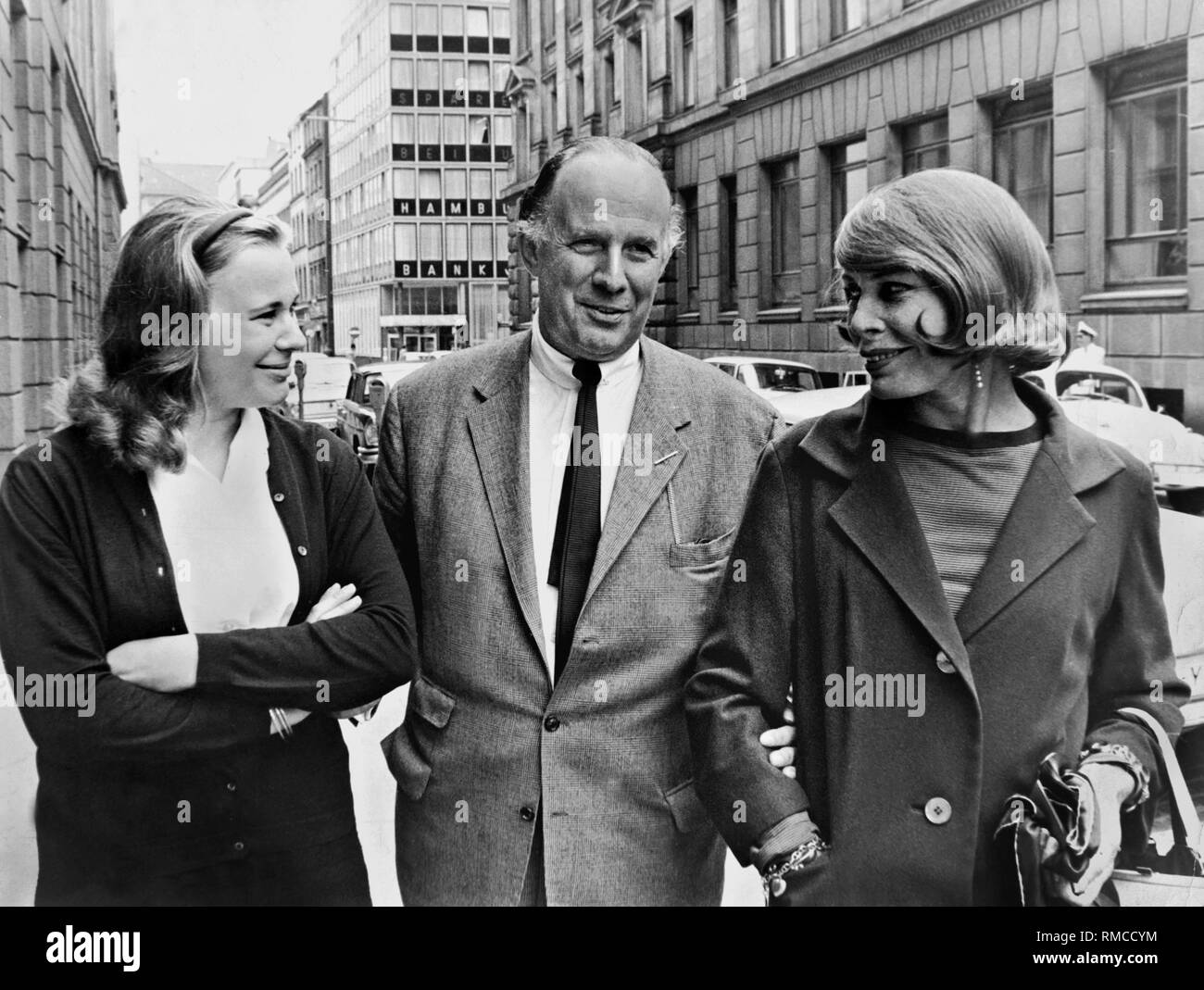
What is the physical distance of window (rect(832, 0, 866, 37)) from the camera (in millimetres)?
2758

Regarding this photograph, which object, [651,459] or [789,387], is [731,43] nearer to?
[789,387]

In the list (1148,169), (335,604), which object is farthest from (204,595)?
(1148,169)

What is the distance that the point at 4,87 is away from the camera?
2594mm

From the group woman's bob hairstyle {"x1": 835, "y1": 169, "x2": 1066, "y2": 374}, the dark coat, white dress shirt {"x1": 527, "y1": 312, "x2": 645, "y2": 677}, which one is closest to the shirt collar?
white dress shirt {"x1": 527, "y1": 312, "x2": 645, "y2": 677}

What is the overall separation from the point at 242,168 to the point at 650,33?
42.0 inches

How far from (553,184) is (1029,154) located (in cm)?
111

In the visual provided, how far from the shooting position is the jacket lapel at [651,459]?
215 centimetres

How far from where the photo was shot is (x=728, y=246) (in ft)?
9.21

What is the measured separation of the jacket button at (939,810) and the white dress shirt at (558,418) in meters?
0.79

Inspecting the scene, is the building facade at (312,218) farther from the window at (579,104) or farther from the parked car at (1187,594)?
the parked car at (1187,594)

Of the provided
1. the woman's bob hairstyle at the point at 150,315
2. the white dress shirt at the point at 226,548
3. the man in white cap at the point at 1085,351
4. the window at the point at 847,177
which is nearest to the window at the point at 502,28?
the window at the point at 847,177

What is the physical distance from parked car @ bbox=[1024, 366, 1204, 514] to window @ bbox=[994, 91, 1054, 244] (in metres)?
0.32

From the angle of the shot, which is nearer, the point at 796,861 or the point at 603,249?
the point at 796,861
